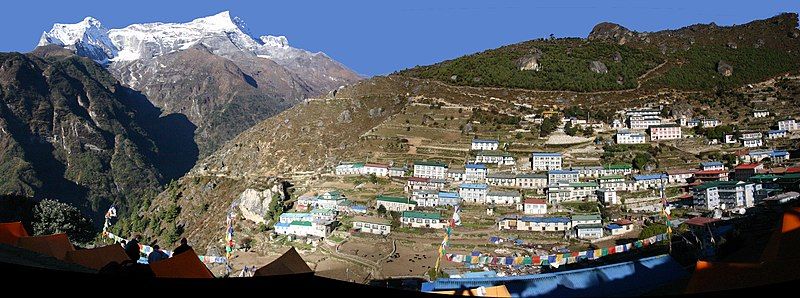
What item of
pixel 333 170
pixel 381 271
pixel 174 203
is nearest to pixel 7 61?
pixel 174 203

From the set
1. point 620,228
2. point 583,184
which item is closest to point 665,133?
point 583,184

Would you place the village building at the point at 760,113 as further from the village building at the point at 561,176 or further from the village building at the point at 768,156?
the village building at the point at 561,176

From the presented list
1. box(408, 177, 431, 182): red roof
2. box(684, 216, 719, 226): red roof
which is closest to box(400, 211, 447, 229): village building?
box(408, 177, 431, 182): red roof

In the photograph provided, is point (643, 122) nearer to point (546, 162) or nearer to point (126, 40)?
point (546, 162)

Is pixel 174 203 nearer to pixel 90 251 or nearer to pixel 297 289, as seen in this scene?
pixel 90 251

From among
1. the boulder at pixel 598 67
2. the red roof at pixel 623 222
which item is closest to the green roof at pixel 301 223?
the red roof at pixel 623 222

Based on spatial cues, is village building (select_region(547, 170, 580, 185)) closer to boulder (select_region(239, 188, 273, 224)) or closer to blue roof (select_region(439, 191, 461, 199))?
blue roof (select_region(439, 191, 461, 199))
